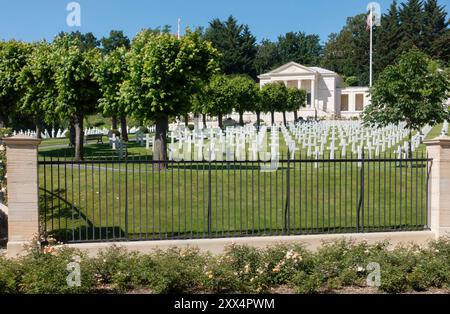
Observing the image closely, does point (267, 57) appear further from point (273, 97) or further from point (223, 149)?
point (223, 149)

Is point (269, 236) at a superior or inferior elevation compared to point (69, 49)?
inferior

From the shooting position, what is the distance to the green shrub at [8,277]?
731cm

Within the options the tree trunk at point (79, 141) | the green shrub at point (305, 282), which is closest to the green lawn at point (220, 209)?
the green shrub at point (305, 282)

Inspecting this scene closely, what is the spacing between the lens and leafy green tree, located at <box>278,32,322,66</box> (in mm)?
114012

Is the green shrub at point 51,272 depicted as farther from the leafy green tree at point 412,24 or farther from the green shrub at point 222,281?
the leafy green tree at point 412,24

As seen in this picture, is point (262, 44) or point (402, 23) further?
point (262, 44)

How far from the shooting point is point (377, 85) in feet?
65.1

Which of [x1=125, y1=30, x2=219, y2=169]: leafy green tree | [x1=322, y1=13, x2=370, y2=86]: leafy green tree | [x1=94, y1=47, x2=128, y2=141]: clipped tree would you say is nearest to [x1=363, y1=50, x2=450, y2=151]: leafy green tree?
[x1=125, y1=30, x2=219, y2=169]: leafy green tree

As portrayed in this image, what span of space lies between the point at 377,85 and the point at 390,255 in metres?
12.6

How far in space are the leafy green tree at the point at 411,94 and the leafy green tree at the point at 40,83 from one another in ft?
41.8

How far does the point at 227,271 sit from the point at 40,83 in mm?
16794
